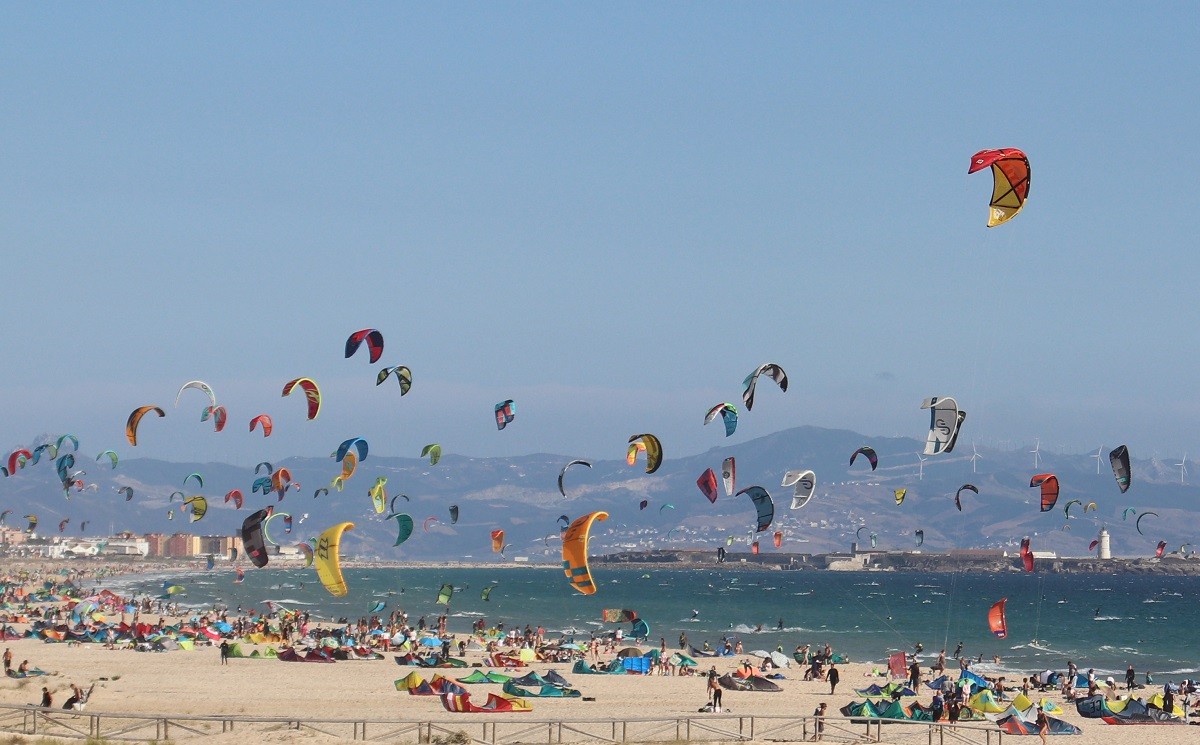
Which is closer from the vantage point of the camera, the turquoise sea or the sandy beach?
the sandy beach

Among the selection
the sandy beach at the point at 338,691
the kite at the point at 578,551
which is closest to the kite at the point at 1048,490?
the sandy beach at the point at 338,691

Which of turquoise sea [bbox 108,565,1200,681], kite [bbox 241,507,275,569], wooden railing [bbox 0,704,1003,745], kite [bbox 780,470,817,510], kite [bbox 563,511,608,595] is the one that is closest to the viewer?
wooden railing [bbox 0,704,1003,745]

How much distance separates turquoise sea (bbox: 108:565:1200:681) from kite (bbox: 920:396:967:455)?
20273mm

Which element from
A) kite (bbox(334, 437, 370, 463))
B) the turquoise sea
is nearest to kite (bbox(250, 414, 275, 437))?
kite (bbox(334, 437, 370, 463))

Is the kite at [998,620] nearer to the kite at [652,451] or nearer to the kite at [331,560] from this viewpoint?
the kite at [652,451]

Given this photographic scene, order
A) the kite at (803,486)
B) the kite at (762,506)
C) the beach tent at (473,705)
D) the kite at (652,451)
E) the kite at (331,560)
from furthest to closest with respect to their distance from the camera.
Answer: the kite at (803,486), the kite at (762,506), the kite at (652,451), the beach tent at (473,705), the kite at (331,560)

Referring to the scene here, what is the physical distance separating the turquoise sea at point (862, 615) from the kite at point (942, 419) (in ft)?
66.5

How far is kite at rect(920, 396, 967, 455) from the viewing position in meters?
30.3

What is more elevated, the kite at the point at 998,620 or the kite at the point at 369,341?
the kite at the point at 369,341

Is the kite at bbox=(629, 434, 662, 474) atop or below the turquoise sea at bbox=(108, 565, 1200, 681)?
atop

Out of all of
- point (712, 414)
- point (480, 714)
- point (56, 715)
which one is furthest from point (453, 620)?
point (56, 715)

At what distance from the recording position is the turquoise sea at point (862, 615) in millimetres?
61719

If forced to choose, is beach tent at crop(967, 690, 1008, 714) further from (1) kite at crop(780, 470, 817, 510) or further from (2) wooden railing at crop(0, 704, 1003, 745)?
(1) kite at crop(780, 470, 817, 510)

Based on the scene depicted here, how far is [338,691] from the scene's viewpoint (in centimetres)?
3366
